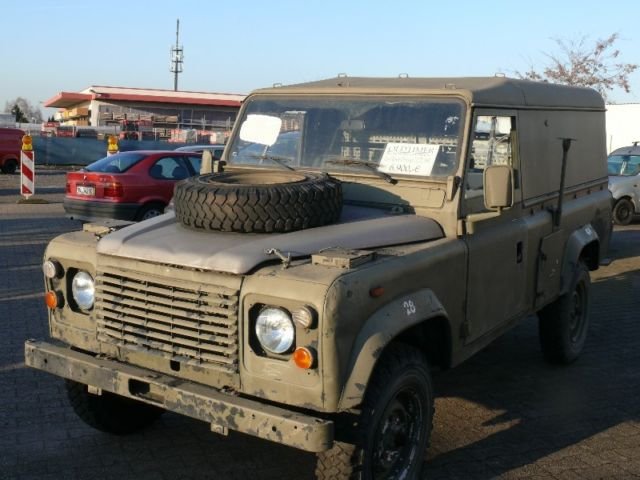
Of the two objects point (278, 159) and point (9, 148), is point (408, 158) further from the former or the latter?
point (9, 148)

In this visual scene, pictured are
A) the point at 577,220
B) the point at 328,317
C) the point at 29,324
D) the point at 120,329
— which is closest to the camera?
the point at 328,317

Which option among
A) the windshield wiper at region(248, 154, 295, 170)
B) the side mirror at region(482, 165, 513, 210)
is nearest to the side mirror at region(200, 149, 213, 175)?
the windshield wiper at region(248, 154, 295, 170)

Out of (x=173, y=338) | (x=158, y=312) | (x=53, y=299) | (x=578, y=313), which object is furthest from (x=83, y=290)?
(x=578, y=313)

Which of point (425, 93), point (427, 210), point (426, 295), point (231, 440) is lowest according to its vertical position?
point (231, 440)

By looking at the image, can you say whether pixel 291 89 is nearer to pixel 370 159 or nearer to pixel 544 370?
pixel 370 159

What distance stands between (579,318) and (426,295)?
3347 mm

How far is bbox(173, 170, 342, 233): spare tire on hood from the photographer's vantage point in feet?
12.6

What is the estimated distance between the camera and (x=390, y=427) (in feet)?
12.4

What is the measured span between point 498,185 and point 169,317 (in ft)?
6.44

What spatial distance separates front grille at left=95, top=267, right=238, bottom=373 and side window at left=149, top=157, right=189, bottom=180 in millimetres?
8789

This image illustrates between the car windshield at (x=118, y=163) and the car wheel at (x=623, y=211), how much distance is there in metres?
10.3

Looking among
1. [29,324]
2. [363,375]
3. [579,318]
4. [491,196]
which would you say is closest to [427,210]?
[491,196]

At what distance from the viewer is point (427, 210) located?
4.43 metres

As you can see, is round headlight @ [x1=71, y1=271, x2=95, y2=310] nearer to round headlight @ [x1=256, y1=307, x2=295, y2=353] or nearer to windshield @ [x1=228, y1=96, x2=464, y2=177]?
round headlight @ [x1=256, y1=307, x2=295, y2=353]
